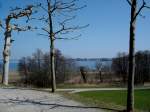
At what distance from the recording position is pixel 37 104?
46.4 ft

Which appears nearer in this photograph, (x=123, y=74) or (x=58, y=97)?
(x=58, y=97)

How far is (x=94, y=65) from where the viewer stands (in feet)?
165

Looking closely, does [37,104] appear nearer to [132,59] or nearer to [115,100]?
[132,59]

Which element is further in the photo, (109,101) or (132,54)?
(109,101)

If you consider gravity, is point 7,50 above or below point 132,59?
above

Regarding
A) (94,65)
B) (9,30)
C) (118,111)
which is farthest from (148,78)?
(118,111)

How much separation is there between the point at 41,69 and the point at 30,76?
4.72ft

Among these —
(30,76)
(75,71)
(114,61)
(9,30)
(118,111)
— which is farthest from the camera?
(114,61)

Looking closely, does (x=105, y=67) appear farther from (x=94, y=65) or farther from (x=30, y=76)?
(x=30, y=76)

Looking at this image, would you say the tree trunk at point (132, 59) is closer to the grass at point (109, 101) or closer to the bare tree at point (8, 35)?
the grass at point (109, 101)

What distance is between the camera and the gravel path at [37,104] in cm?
1291

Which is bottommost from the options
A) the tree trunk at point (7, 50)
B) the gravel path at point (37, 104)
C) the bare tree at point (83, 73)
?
the gravel path at point (37, 104)

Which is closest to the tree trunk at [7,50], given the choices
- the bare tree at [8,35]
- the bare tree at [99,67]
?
the bare tree at [8,35]

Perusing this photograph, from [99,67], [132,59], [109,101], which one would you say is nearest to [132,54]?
[132,59]
